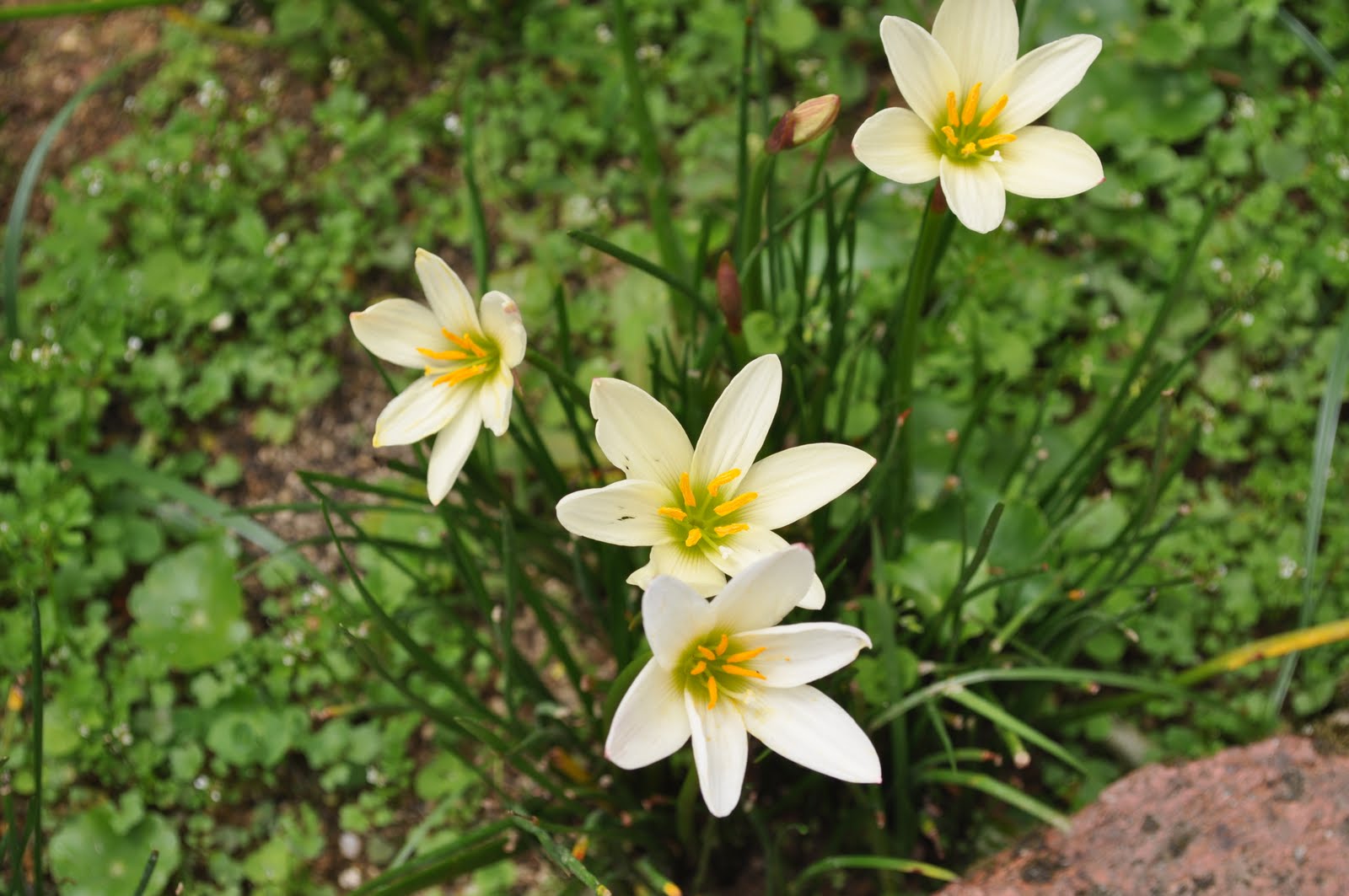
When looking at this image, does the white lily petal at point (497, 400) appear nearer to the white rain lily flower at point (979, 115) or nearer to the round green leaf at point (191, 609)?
the white rain lily flower at point (979, 115)

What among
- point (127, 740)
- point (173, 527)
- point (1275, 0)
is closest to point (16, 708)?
point (127, 740)

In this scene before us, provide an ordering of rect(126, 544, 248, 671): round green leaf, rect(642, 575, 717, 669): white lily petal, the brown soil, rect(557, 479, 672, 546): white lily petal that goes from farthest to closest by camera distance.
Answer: the brown soil
rect(126, 544, 248, 671): round green leaf
rect(557, 479, 672, 546): white lily petal
rect(642, 575, 717, 669): white lily petal

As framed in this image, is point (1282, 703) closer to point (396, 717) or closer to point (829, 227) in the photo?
point (829, 227)

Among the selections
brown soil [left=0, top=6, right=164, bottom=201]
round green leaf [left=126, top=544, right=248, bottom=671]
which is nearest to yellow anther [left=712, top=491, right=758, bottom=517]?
round green leaf [left=126, top=544, right=248, bottom=671]

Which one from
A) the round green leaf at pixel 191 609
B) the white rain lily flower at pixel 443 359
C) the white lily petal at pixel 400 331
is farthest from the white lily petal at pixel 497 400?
the round green leaf at pixel 191 609

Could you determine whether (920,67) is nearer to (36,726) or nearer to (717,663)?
(717,663)

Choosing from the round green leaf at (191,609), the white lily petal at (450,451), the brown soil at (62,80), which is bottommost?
the round green leaf at (191,609)

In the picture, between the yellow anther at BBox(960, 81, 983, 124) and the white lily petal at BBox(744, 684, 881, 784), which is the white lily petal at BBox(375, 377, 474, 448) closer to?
the white lily petal at BBox(744, 684, 881, 784)
